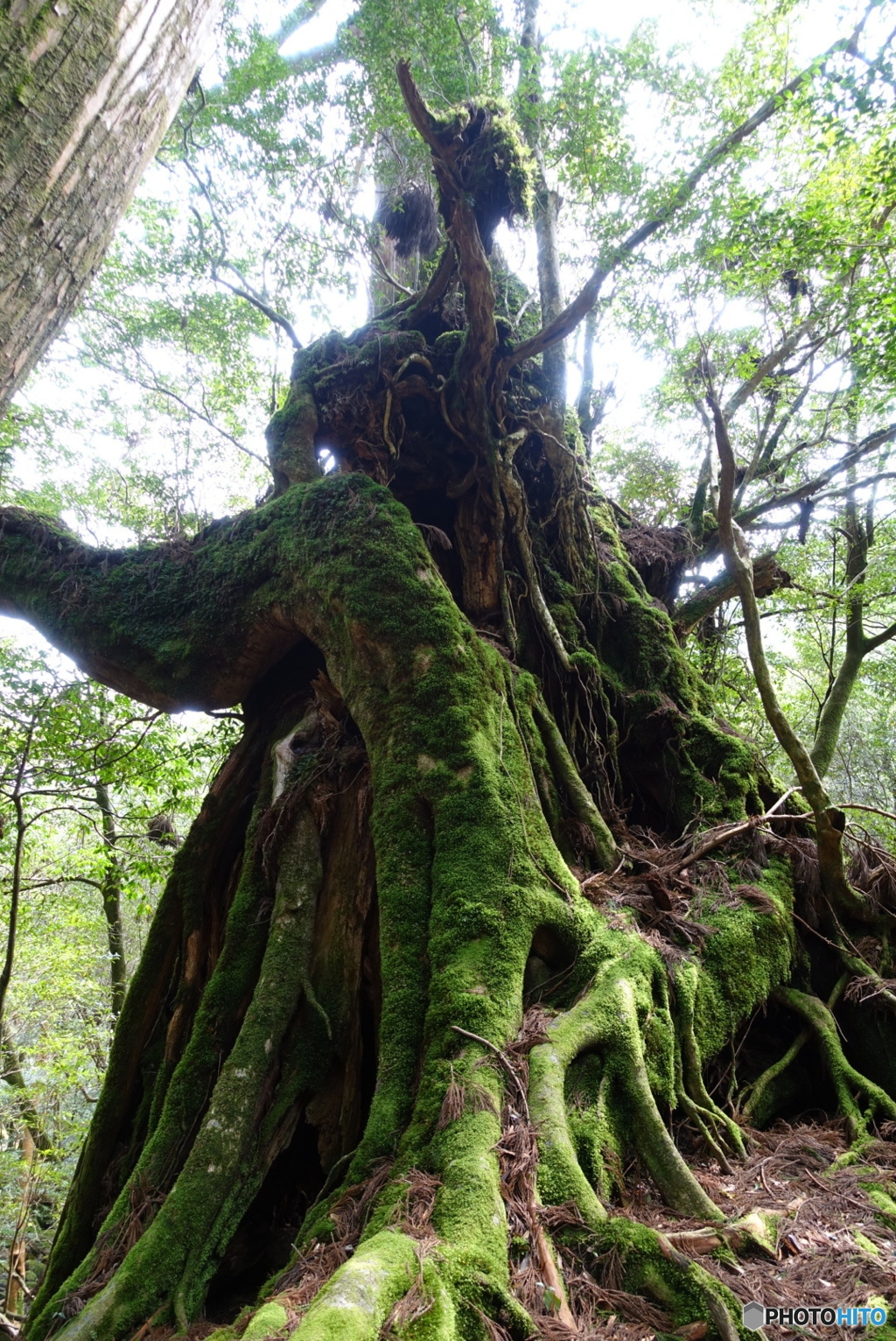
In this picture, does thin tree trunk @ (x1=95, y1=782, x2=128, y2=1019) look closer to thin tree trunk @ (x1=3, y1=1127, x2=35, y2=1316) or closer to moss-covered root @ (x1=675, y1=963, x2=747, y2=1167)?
thin tree trunk @ (x1=3, y1=1127, x2=35, y2=1316)

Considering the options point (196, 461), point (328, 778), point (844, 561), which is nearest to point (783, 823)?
point (328, 778)

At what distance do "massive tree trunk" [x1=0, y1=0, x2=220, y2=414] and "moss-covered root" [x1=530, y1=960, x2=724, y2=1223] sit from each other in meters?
2.81

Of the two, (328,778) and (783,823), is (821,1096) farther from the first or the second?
(328,778)

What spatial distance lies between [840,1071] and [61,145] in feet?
16.7

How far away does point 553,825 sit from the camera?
4.56 metres

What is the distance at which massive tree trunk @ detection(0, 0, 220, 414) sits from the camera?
1213 mm

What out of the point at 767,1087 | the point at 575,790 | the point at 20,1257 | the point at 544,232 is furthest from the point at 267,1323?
the point at 20,1257

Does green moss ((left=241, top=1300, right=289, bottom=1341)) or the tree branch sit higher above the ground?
the tree branch

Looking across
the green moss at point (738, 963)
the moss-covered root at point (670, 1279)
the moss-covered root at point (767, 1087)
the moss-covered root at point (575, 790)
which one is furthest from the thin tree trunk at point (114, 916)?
the moss-covered root at point (670, 1279)

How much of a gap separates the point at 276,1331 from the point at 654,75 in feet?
34.4

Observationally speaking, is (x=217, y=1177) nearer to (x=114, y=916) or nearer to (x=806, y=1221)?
(x=806, y=1221)

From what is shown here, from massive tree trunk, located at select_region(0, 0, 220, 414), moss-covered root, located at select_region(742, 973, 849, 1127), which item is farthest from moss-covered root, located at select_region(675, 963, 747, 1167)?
massive tree trunk, located at select_region(0, 0, 220, 414)

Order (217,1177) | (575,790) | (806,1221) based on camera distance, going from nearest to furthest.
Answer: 1. (806,1221)
2. (217,1177)
3. (575,790)

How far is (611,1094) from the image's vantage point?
2.91 m
